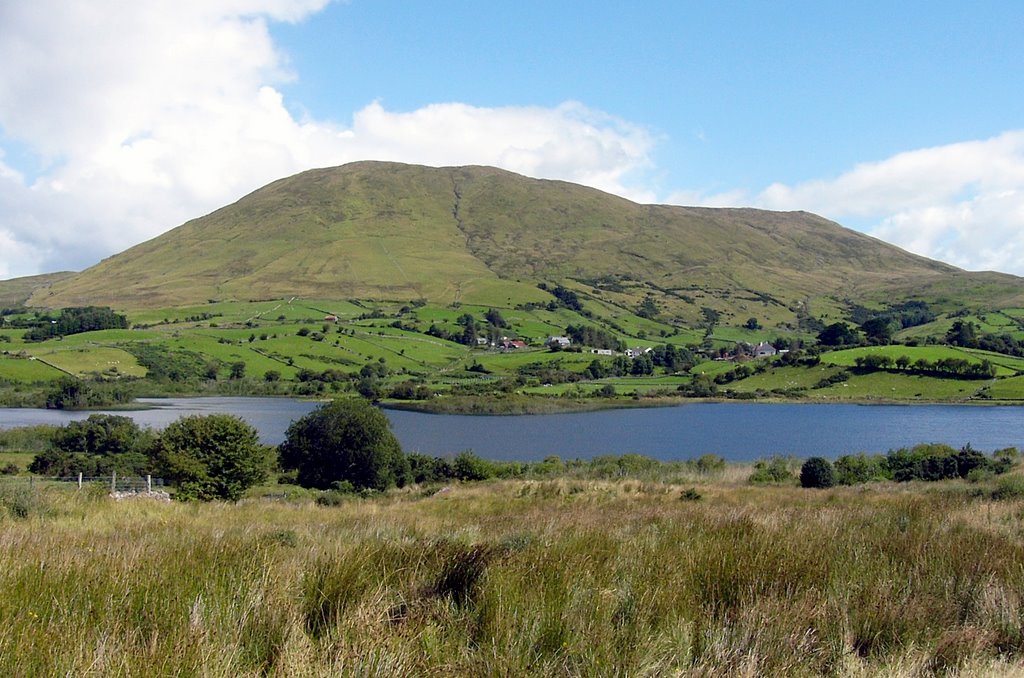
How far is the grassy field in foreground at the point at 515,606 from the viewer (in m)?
3.16

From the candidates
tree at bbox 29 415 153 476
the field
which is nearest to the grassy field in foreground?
tree at bbox 29 415 153 476

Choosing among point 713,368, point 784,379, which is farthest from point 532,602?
point 713,368

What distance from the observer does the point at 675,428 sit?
80688 mm

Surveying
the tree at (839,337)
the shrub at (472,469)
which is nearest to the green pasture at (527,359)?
the tree at (839,337)

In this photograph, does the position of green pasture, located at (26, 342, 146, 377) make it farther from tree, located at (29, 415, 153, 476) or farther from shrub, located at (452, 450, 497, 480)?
shrub, located at (452, 450, 497, 480)

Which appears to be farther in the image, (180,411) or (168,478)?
(180,411)

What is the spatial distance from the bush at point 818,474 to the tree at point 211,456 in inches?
1051

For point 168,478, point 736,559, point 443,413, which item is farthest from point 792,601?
point 443,413

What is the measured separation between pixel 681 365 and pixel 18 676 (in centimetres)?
12848

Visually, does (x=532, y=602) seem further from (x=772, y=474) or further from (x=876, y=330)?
(x=876, y=330)

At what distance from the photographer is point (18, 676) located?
269 cm

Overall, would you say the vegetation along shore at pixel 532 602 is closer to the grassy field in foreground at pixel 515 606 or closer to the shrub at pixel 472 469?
the grassy field in foreground at pixel 515 606

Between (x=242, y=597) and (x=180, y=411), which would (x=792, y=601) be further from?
(x=180, y=411)

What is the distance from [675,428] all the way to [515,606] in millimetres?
79366
